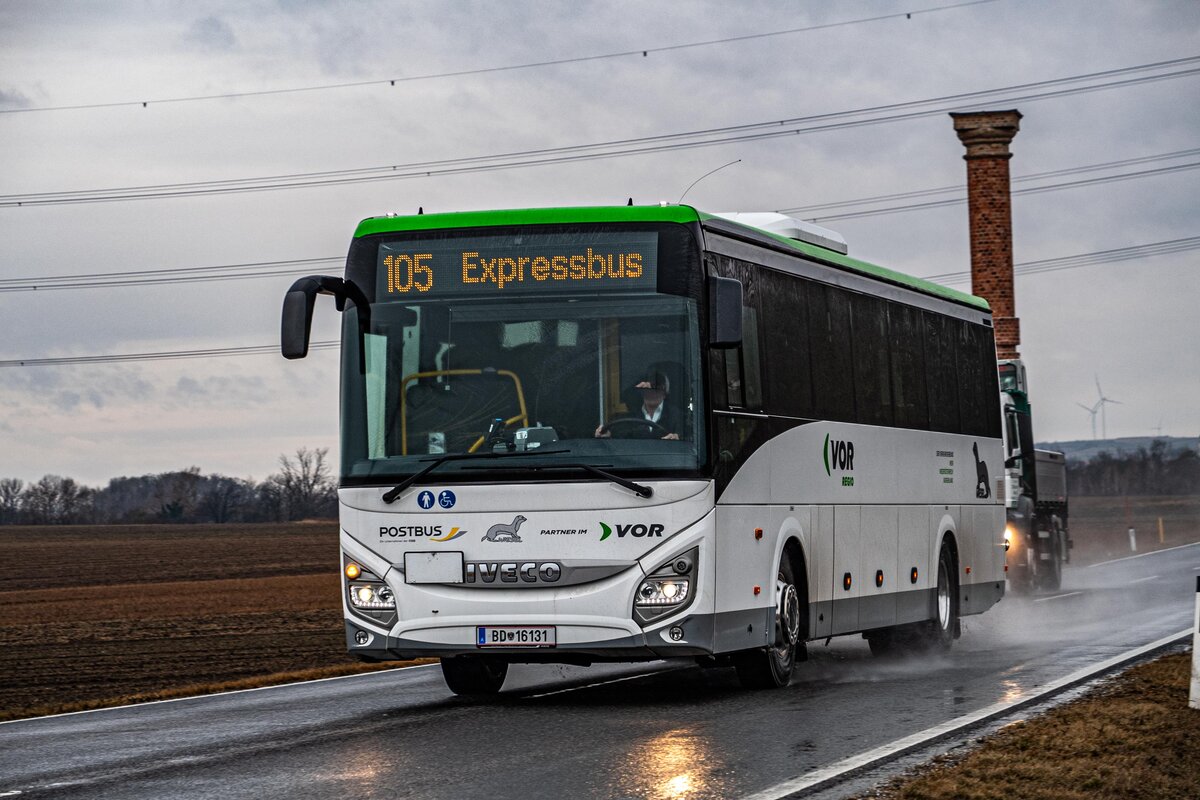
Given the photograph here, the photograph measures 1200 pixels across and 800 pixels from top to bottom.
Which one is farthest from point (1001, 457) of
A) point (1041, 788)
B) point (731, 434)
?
point (1041, 788)

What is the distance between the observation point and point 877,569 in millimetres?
15797

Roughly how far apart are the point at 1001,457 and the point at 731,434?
8457 mm

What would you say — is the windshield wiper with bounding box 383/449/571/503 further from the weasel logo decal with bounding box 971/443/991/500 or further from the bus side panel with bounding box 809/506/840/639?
the weasel logo decal with bounding box 971/443/991/500

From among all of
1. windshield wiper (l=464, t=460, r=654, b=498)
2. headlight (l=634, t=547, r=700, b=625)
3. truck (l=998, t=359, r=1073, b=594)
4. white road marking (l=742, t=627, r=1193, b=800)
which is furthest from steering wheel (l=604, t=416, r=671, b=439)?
truck (l=998, t=359, r=1073, b=594)

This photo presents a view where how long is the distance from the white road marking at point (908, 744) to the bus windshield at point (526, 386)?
7.87 feet

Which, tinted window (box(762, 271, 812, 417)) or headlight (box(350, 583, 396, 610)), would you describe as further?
tinted window (box(762, 271, 812, 417))

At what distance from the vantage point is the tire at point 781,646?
13.4 metres

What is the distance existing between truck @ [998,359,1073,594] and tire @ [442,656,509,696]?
59.2 ft

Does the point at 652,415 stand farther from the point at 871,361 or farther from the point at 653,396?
the point at 871,361

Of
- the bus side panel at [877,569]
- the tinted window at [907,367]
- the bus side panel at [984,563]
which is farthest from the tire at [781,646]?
the bus side panel at [984,563]

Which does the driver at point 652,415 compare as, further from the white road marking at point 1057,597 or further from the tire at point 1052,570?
the tire at point 1052,570

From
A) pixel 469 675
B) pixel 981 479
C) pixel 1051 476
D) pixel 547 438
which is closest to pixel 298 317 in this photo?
pixel 547 438

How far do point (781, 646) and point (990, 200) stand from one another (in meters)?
43.9

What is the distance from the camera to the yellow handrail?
12.1 metres
